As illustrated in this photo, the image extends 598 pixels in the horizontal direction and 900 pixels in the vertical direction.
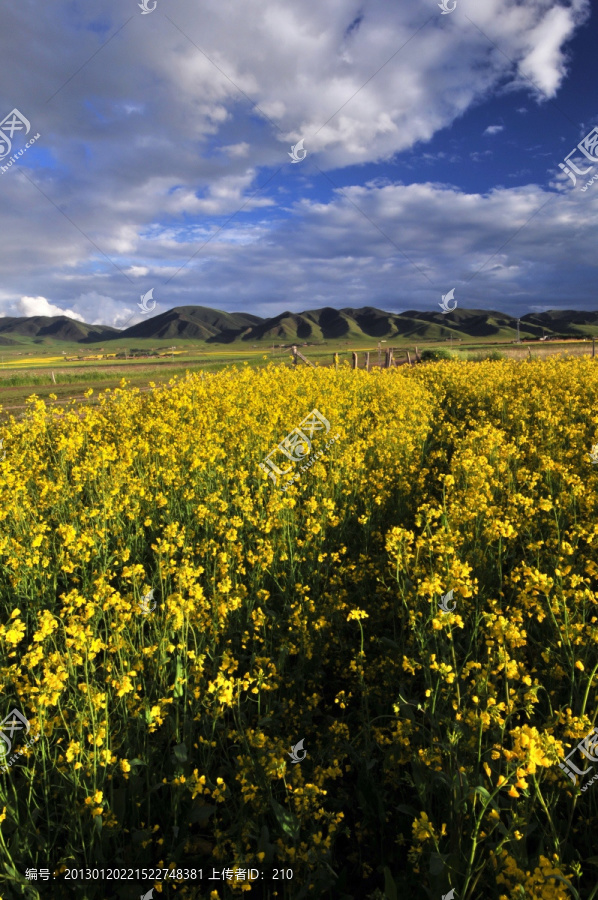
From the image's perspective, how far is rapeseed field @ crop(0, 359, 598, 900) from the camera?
1.94 metres

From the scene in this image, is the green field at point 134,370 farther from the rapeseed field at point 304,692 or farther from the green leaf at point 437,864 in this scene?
the green leaf at point 437,864

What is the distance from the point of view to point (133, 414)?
904cm

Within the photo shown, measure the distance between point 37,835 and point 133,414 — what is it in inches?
301

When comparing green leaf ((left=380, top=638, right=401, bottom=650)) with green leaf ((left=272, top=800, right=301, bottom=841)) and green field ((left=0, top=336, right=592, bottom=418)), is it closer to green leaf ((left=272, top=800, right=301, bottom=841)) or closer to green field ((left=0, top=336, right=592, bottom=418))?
green leaf ((left=272, top=800, right=301, bottom=841))

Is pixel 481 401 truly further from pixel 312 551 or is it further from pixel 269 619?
pixel 269 619

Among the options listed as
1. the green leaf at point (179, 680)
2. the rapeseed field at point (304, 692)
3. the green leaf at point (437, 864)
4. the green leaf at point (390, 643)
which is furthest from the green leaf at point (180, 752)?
the green leaf at point (390, 643)

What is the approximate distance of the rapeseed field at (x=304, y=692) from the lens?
1.94 meters

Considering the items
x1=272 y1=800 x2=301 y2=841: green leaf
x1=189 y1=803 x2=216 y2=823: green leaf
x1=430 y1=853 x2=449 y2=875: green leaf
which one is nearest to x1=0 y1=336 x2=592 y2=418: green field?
x1=189 y1=803 x2=216 y2=823: green leaf

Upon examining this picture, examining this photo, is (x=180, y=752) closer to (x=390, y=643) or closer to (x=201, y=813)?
(x=201, y=813)

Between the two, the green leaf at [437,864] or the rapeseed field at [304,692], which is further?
the rapeseed field at [304,692]

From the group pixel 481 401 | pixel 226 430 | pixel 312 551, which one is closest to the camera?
pixel 312 551

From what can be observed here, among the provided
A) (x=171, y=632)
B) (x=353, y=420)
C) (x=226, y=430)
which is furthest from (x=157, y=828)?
(x=353, y=420)

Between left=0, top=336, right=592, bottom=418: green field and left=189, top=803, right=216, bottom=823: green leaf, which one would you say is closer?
left=189, top=803, right=216, bottom=823: green leaf

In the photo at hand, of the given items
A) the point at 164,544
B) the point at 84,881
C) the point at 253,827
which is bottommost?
the point at 84,881
